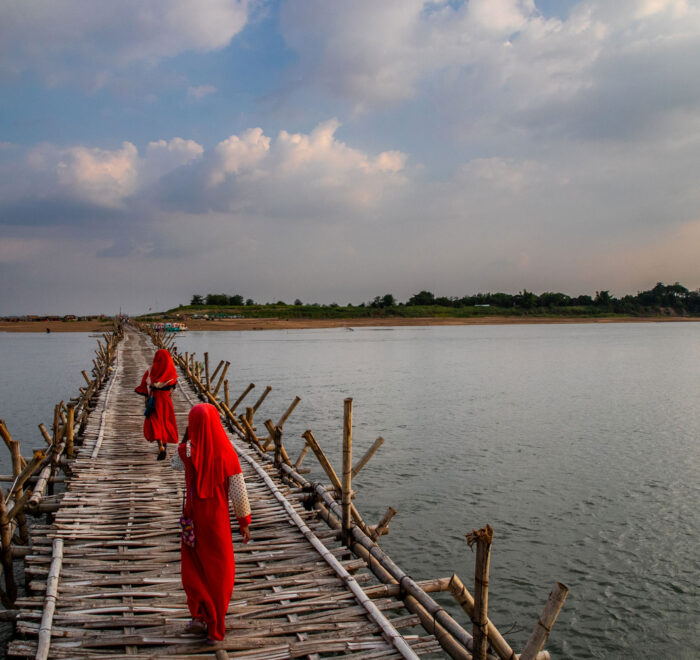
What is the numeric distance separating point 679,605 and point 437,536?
3068mm

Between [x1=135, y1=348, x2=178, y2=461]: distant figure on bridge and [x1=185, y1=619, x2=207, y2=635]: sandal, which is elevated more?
[x1=135, y1=348, x2=178, y2=461]: distant figure on bridge

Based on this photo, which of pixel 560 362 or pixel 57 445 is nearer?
pixel 57 445

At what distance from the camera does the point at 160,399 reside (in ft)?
25.7

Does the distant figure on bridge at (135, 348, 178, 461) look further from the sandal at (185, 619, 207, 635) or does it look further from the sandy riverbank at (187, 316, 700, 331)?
the sandy riverbank at (187, 316, 700, 331)

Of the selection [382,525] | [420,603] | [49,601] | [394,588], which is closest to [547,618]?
[420,603]

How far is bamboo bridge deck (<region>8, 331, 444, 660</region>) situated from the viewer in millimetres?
3701

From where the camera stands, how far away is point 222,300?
115625 mm

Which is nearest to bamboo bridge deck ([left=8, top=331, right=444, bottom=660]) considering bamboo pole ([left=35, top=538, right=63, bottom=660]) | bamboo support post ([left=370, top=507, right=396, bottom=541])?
bamboo pole ([left=35, top=538, right=63, bottom=660])

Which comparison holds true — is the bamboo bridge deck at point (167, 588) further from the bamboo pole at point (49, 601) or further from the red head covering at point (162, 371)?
the red head covering at point (162, 371)

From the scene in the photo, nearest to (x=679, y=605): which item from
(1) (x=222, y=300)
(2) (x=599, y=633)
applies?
(2) (x=599, y=633)

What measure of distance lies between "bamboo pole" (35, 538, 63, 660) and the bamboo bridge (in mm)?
11

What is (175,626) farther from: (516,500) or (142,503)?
(516,500)

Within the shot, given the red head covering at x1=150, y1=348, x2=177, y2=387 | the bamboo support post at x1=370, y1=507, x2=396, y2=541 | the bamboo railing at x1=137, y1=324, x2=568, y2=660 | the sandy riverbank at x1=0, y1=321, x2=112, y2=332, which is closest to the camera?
the bamboo railing at x1=137, y1=324, x2=568, y2=660

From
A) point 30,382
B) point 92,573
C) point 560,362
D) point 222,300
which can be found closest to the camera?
point 92,573
